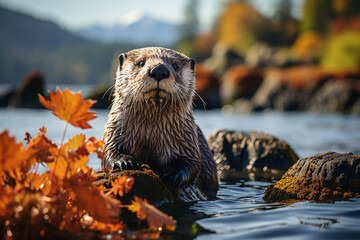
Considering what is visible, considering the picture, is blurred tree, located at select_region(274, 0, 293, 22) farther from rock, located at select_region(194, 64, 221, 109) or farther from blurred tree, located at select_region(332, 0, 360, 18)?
rock, located at select_region(194, 64, 221, 109)

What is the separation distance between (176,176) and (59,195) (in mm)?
1378

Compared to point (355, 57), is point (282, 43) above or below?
above

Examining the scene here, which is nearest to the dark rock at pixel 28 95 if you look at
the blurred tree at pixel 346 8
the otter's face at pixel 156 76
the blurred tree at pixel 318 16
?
the otter's face at pixel 156 76

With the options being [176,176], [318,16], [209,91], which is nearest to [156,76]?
[176,176]

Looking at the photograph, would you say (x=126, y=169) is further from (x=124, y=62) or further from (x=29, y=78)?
(x=29, y=78)

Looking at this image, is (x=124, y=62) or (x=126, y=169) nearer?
(x=126, y=169)

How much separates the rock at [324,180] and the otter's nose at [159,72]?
1.44m

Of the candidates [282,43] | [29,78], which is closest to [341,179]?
[29,78]

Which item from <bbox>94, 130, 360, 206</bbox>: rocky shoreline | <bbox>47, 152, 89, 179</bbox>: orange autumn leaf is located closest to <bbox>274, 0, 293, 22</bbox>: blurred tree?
<bbox>94, 130, 360, 206</bbox>: rocky shoreline

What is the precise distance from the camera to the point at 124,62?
3.84 meters

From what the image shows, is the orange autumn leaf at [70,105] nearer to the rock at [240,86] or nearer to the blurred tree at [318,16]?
the rock at [240,86]

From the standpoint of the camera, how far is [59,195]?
2145mm

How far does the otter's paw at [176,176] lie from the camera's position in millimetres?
3377

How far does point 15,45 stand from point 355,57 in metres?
118
